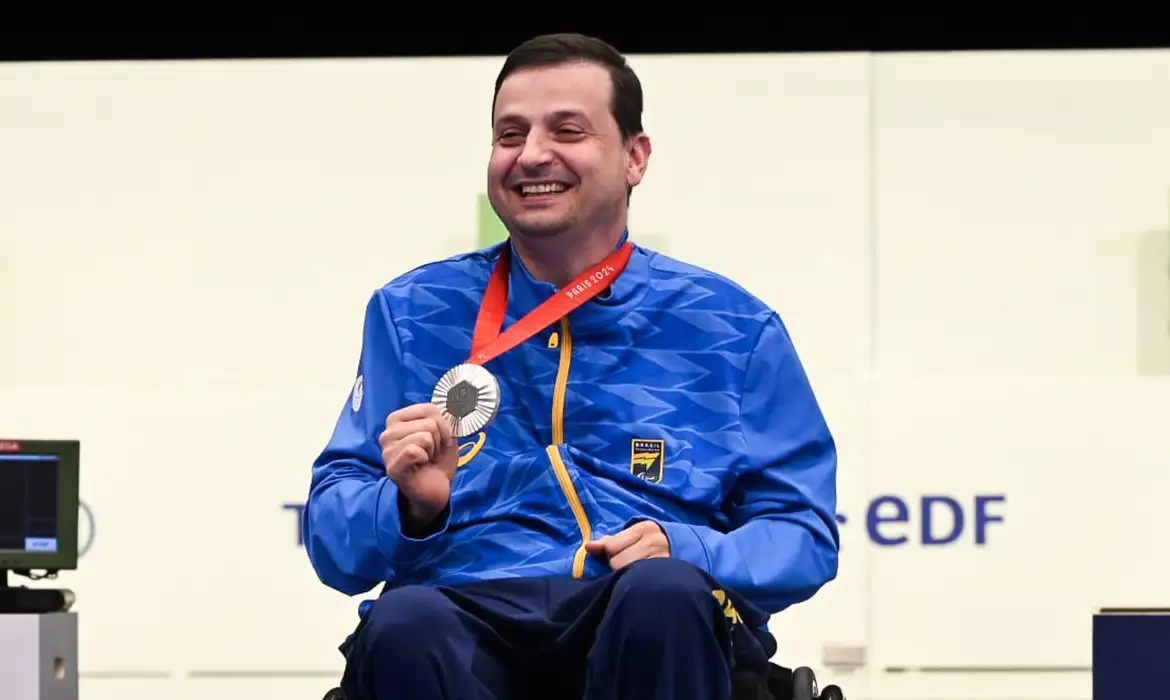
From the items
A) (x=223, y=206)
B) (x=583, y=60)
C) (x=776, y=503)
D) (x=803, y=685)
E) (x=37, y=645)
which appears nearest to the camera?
(x=803, y=685)

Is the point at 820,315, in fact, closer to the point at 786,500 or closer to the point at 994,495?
the point at 994,495

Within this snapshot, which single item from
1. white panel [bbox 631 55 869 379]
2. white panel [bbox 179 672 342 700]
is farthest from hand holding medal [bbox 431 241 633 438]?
white panel [bbox 179 672 342 700]

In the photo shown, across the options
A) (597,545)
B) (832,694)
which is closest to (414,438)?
(597,545)

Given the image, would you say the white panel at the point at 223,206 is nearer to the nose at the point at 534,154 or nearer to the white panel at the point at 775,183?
the white panel at the point at 775,183

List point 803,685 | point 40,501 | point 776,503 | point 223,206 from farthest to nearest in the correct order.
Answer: point 223,206 → point 40,501 → point 776,503 → point 803,685

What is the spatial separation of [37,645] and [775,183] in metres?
2.01

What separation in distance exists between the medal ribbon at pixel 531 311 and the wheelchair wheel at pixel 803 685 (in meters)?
0.50

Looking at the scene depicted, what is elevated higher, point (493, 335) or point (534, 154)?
point (534, 154)

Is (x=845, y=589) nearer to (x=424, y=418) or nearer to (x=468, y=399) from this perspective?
(x=468, y=399)

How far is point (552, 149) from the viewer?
6.82 ft

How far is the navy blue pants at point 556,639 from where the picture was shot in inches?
66.8

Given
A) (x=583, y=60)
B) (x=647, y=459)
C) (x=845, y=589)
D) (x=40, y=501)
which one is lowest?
(x=845, y=589)

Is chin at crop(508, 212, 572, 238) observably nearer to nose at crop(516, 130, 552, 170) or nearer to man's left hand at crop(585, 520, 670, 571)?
nose at crop(516, 130, 552, 170)

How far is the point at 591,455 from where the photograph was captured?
2016 mm
